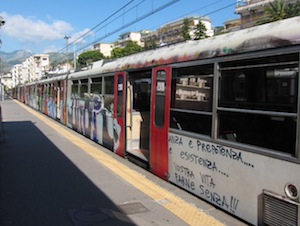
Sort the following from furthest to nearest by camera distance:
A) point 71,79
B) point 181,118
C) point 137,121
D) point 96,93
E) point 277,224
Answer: point 71,79
point 96,93
point 137,121
point 181,118
point 277,224

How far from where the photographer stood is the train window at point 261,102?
3885mm

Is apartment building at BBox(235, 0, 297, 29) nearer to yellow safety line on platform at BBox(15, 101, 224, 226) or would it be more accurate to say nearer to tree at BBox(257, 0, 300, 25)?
tree at BBox(257, 0, 300, 25)

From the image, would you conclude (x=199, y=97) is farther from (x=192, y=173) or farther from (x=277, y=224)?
(x=277, y=224)

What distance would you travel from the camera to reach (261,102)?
4.44m

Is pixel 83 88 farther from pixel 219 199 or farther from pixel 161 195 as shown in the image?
pixel 219 199

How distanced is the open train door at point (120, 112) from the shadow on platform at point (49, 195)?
1.22m

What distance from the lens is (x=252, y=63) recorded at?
4.26m

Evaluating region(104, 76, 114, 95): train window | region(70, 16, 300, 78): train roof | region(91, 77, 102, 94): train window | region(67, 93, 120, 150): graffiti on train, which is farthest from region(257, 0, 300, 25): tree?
region(70, 16, 300, 78): train roof

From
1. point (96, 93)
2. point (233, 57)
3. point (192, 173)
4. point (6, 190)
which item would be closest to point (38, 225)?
point (6, 190)

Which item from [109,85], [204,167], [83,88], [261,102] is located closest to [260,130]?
[261,102]

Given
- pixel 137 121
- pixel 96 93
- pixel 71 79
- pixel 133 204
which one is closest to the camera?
pixel 133 204

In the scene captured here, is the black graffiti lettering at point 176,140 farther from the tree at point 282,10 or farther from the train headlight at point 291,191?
the tree at point 282,10

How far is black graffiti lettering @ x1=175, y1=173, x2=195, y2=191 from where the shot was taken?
17.9 feet

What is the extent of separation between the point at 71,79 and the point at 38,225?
31.5ft
